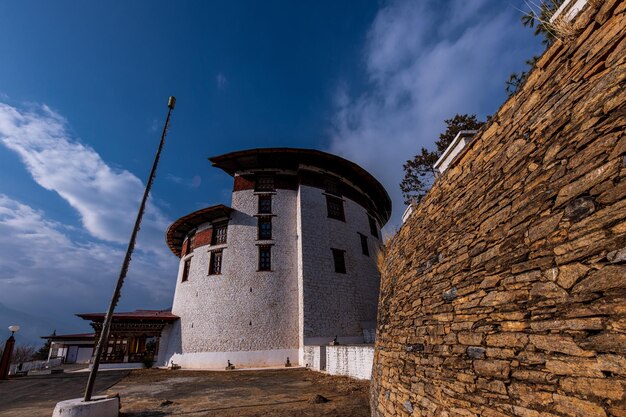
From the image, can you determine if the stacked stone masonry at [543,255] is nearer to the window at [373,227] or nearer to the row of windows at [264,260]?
the row of windows at [264,260]

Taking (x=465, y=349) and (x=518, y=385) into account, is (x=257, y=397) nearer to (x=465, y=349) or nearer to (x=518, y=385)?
(x=465, y=349)

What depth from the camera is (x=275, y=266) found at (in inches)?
777

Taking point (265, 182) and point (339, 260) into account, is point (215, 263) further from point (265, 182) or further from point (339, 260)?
point (339, 260)

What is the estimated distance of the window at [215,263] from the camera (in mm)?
20661

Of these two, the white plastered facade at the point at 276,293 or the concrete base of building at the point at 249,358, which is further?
the white plastered facade at the point at 276,293

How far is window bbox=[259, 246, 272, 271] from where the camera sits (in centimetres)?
1983

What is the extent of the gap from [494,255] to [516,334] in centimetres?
76

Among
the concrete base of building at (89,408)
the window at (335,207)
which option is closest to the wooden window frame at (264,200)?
the window at (335,207)

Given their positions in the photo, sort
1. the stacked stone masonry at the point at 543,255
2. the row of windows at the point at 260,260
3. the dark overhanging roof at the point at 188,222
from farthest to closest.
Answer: the dark overhanging roof at the point at 188,222, the row of windows at the point at 260,260, the stacked stone masonry at the point at 543,255

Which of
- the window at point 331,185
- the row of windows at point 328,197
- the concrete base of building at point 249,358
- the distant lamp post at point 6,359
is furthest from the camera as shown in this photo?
the window at point 331,185

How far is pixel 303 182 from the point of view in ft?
72.7

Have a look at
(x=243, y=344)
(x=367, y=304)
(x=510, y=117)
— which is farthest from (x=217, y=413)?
(x=367, y=304)

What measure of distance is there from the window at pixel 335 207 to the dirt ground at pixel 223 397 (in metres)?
11.3

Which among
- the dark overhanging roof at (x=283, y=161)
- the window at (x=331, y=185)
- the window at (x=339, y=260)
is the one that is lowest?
the window at (x=339, y=260)
